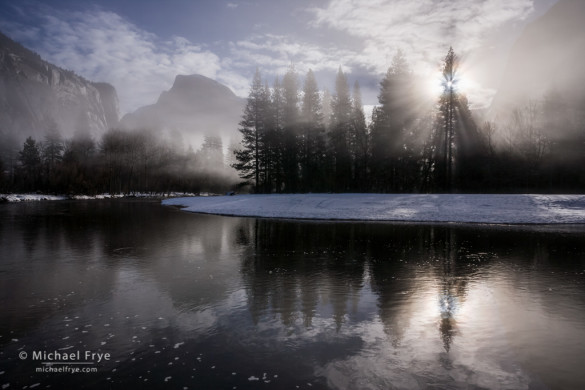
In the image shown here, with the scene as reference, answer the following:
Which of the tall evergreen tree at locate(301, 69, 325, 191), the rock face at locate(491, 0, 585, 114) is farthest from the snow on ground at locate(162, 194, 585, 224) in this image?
the rock face at locate(491, 0, 585, 114)

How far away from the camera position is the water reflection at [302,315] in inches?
186

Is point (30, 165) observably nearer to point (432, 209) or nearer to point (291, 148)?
point (291, 148)

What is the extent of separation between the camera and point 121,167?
89.5 m

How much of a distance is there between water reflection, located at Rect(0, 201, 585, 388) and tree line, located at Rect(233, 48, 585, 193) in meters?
32.6

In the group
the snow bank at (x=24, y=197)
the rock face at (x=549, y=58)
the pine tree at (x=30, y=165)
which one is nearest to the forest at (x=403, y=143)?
the snow bank at (x=24, y=197)

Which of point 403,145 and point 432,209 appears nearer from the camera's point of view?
point 432,209

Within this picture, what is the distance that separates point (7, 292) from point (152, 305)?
4.24m

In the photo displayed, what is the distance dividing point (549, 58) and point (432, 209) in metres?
108

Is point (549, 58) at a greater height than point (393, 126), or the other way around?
point (549, 58)

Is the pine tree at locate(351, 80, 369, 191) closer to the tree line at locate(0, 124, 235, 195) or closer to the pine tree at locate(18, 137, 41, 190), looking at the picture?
the tree line at locate(0, 124, 235, 195)

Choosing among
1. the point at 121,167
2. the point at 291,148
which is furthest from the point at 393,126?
the point at 121,167

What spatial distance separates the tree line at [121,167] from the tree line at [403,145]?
50163mm

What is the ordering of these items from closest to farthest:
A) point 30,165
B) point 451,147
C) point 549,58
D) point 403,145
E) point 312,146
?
point 451,147 < point 403,145 < point 312,146 < point 30,165 < point 549,58

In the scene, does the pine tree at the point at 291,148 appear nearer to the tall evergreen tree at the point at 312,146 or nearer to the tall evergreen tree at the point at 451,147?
the tall evergreen tree at the point at 312,146
